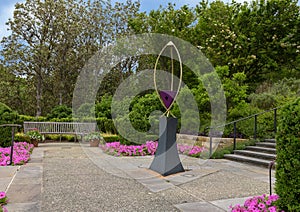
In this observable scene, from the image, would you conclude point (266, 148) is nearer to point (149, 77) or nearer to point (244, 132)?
point (244, 132)

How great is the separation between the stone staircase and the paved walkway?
39 cm

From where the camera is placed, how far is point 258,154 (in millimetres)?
7367

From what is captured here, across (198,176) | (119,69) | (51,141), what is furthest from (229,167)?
(119,69)

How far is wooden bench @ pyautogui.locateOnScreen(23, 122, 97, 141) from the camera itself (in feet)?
42.2

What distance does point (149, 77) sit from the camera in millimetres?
14148

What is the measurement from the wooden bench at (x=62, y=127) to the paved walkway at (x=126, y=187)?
645 cm

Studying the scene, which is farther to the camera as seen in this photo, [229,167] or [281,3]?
[281,3]

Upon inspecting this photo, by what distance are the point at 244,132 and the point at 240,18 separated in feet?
26.8

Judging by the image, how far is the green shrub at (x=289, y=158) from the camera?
8.79ft

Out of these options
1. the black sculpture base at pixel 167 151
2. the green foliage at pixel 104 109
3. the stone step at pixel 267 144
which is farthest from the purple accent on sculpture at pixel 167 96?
the green foliage at pixel 104 109

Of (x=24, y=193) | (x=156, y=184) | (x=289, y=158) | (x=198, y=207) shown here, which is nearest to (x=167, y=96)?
(x=156, y=184)

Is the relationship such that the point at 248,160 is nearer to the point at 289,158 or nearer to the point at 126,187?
the point at 126,187

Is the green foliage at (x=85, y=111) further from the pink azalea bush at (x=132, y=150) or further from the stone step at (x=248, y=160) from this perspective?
the stone step at (x=248, y=160)

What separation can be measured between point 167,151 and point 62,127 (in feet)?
29.2
